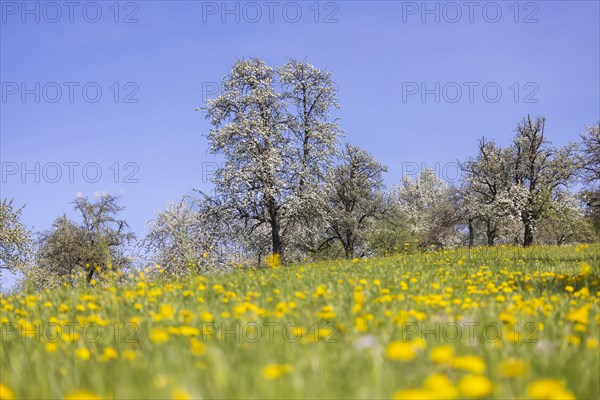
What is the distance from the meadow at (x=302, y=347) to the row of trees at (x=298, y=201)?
5.93m

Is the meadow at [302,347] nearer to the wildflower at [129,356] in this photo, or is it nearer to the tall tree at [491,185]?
the wildflower at [129,356]

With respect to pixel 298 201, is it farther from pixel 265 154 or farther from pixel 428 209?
pixel 428 209

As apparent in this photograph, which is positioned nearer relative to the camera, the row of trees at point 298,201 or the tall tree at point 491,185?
the row of trees at point 298,201

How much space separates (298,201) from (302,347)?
75.0 ft

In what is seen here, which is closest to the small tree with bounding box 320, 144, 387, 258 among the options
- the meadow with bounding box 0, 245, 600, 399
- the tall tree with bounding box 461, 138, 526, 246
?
the tall tree with bounding box 461, 138, 526, 246

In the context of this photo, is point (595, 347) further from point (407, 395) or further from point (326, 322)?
point (407, 395)

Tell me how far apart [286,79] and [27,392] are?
29.6m

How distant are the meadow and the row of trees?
593 centimetres

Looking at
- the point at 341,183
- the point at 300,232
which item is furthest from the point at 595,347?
the point at 341,183

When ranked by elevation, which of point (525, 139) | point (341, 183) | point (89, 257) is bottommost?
point (89, 257)

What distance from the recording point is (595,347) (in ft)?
14.4

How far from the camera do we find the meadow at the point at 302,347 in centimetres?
298

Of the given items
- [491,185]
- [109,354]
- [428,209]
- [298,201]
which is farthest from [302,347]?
[428,209]

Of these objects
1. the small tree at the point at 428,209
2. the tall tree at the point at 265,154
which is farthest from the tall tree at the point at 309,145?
the small tree at the point at 428,209
